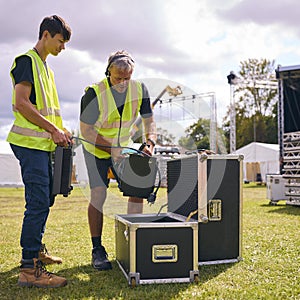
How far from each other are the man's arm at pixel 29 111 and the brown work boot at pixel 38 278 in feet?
2.54

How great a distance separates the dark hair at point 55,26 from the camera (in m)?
2.64

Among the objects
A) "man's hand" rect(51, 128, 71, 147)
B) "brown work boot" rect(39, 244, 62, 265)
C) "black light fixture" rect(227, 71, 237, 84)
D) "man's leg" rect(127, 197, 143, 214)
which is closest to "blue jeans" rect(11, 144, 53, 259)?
"man's hand" rect(51, 128, 71, 147)

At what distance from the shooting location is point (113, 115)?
3199mm

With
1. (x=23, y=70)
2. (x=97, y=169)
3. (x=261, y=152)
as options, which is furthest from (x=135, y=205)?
(x=261, y=152)

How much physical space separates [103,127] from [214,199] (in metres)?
0.98

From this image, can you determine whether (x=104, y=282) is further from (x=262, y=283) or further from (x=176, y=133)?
(x=176, y=133)

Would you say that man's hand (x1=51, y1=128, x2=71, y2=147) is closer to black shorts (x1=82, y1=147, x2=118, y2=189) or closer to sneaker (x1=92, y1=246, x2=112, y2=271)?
black shorts (x1=82, y1=147, x2=118, y2=189)

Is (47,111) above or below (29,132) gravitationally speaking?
above

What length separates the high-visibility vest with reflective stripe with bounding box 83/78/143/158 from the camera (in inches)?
124

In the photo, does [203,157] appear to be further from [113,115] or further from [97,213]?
[97,213]

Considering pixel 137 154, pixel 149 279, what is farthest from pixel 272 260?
pixel 137 154

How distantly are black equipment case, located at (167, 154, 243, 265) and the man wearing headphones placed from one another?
39 cm

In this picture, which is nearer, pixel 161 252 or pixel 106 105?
pixel 161 252

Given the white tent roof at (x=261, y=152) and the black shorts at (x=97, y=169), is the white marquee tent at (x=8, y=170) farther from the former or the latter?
the black shorts at (x=97, y=169)
